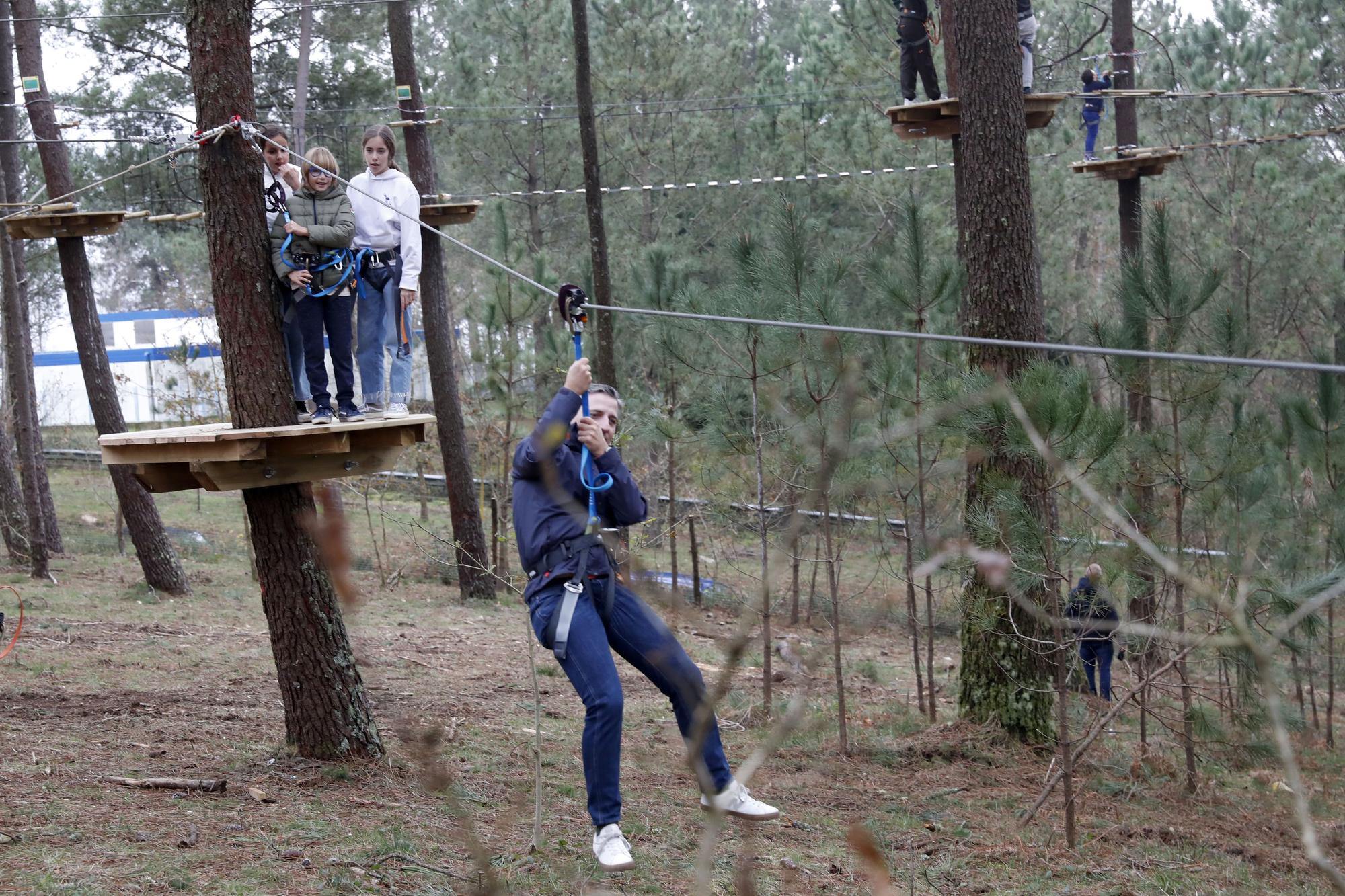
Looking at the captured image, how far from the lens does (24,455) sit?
43.2ft

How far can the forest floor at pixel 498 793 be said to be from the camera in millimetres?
4324

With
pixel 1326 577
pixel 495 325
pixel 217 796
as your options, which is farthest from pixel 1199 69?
pixel 217 796

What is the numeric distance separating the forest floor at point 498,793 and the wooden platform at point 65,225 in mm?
3173

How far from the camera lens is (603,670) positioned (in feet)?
12.8

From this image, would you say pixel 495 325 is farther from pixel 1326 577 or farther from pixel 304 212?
pixel 1326 577

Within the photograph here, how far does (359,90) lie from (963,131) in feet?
46.4

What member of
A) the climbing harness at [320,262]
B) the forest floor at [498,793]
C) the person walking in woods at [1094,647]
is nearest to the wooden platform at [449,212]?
the forest floor at [498,793]

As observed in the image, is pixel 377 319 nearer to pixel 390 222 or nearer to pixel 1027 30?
pixel 390 222

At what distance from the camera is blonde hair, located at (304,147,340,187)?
538 centimetres

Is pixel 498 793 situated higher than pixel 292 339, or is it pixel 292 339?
Answer: pixel 292 339

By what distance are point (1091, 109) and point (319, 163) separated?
8.55 metres

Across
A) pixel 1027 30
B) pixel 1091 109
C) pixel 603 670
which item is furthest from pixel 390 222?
pixel 1091 109

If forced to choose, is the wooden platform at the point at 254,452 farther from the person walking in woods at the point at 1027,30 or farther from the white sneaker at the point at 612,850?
the person walking in woods at the point at 1027,30

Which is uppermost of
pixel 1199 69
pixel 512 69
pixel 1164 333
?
pixel 512 69
